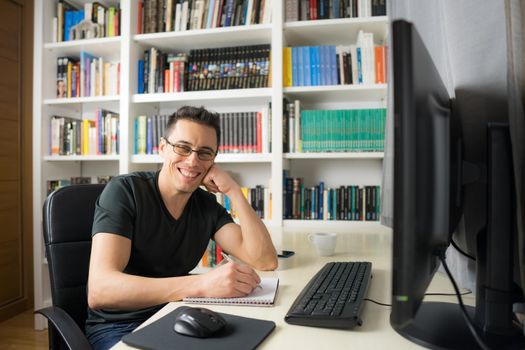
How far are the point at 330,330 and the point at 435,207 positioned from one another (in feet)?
1.01

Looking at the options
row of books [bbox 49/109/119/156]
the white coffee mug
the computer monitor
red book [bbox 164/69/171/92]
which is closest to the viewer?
the computer monitor

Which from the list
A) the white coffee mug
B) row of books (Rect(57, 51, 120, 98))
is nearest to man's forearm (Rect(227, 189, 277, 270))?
the white coffee mug

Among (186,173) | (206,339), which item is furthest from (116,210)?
(206,339)

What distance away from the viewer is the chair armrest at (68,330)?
918 mm

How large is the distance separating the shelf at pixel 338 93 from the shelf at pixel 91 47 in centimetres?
120

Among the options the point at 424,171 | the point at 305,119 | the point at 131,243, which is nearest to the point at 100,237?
the point at 131,243

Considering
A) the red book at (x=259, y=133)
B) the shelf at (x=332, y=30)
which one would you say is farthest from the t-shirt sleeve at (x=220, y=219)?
the shelf at (x=332, y=30)

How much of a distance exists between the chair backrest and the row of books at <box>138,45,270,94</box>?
1.37 metres

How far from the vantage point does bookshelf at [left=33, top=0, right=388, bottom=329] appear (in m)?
2.31

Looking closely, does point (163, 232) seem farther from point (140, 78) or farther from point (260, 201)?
point (140, 78)

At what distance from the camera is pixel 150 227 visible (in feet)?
4.21

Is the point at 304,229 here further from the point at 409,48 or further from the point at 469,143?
the point at 409,48

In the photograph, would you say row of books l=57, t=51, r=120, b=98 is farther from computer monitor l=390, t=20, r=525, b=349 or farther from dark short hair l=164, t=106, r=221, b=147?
computer monitor l=390, t=20, r=525, b=349

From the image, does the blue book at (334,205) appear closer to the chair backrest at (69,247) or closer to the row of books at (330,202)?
the row of books at (330,202)
